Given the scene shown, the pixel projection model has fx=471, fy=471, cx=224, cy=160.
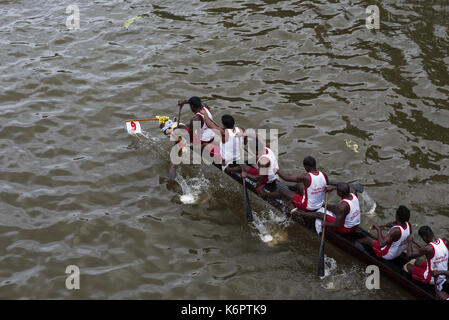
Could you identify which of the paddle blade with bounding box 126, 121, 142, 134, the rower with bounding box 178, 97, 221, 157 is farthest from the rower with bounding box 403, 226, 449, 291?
the paddle blade with bounding box 126, 121, 142, 134

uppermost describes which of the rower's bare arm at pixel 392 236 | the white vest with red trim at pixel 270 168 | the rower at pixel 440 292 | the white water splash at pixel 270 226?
the white vest with red trim at pixel 270 168

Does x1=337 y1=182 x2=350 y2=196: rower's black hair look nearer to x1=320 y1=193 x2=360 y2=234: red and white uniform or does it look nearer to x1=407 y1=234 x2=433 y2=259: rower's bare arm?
x1=320 y1=193 x2=360 y2=234: red and white uniform

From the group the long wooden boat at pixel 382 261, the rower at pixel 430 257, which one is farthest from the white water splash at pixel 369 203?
the rower at pixel 430 257

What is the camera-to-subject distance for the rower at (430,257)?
8695 mm

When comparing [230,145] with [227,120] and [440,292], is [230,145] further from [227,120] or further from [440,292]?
[440,292]

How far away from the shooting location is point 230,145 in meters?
11.6

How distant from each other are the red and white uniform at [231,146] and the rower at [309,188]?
1.33 metres

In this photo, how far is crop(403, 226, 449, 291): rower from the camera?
8695mm

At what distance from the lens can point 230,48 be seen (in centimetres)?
1722

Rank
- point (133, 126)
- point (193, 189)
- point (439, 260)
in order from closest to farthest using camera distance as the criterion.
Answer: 1. point (439, 260)
2. point (193, 189)
3. point (133, 126)

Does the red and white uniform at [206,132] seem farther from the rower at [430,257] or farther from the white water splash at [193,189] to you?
the rower at [430,257]

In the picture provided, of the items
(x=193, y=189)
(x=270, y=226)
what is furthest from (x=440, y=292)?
(x=193, y=189)

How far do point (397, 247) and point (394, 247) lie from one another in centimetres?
6

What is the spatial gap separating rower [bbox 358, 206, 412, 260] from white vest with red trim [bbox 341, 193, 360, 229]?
52 centimetres
